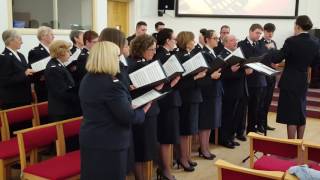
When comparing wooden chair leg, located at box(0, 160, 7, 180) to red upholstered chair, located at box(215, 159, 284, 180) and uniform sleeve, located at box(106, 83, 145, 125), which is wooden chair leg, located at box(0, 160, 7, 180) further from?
red upholstered chair, located at box(215, 159, 284, 180)

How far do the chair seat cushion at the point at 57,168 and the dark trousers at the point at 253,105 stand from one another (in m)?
2.71

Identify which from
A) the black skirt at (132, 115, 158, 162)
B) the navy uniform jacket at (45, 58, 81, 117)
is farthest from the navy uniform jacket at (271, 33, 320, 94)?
the navy uniform jacket at (45, 58, 81, 117)

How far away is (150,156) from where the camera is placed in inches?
115

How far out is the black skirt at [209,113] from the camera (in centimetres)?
389

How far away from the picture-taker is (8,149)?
2.88 m

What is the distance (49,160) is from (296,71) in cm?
263

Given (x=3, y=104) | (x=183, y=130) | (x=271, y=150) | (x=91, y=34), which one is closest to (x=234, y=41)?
(x=183, y=130)

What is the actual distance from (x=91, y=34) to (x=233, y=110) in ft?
6.34

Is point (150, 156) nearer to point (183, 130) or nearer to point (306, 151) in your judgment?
point (183, 130)

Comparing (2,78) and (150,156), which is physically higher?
(2,78)

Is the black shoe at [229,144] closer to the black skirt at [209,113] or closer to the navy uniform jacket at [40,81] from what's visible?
the black skirt at [209,113]

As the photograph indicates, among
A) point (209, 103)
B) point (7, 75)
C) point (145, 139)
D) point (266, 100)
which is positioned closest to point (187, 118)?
point (209, 103)

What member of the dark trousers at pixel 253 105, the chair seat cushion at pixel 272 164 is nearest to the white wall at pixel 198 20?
the dark trousers at pixel 253 105

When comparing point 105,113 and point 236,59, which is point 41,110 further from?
point 236,59
